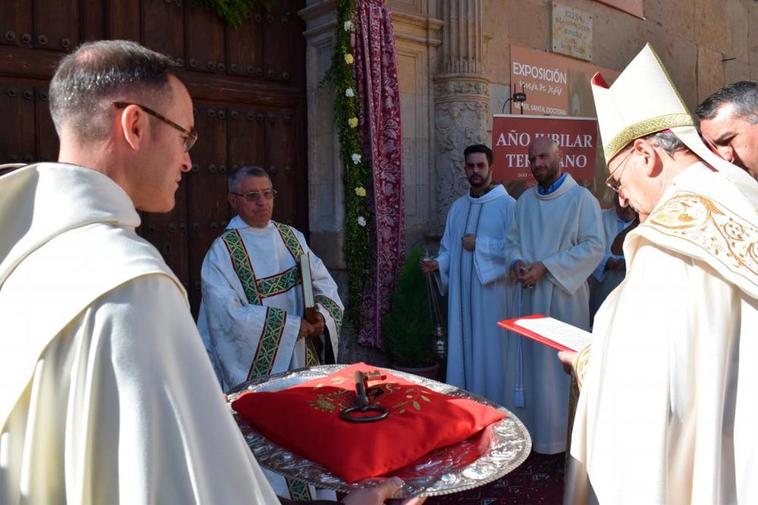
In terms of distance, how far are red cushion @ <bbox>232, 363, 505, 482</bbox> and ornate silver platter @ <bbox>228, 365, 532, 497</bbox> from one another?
0.8 inches

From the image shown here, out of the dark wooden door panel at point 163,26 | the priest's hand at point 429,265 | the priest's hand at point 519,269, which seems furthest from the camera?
the priest's hand at point 429,265

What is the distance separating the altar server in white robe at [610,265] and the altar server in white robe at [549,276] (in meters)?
0.61

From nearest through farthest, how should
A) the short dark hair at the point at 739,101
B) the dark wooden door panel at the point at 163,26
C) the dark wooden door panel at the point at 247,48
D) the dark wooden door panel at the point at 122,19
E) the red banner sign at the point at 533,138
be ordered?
the short dark hair at the point at 739,101, the dark wooden door panel at the point at 122,19, the dark wooden door panel at the point at 163,26, the dark wooden door panel at the point at 247,48, the red banner sign at the point at 533,138

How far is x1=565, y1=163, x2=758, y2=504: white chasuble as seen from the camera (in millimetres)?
1626

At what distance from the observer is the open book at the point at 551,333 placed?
88.2 inches

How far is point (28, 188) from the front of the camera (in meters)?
1.19

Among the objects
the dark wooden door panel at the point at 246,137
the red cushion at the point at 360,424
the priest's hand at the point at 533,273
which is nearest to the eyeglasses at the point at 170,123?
the red cushion at the point at 360,424

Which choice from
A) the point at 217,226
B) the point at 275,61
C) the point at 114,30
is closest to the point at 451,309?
the point at 217,226

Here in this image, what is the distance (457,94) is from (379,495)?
184 inches

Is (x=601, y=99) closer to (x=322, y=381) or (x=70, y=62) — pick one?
(x=322, y=381)

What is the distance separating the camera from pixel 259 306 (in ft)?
11.3

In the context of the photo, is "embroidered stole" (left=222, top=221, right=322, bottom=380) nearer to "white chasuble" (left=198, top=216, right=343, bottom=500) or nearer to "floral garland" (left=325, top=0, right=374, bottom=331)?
"white chasuble" (left=198, top=216, right=343, bottom=500)

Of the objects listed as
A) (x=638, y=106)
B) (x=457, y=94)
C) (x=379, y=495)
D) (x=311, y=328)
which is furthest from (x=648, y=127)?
(x=457, y=94)

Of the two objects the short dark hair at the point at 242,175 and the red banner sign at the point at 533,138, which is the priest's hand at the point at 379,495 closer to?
the short dark hair at the point at 242,175
